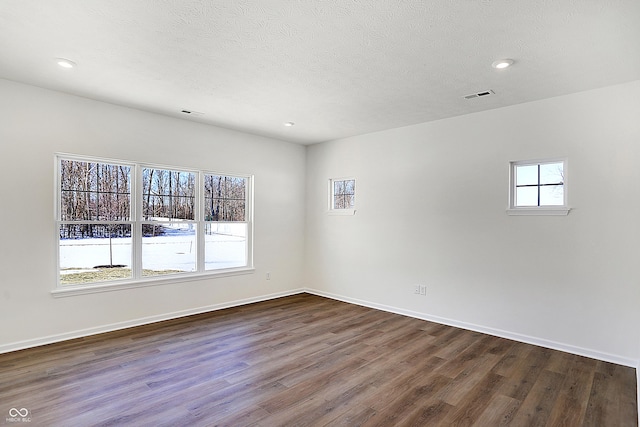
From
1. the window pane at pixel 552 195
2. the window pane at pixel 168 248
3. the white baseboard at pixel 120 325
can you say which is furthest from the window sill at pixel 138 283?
the window pane at pixel 552 195

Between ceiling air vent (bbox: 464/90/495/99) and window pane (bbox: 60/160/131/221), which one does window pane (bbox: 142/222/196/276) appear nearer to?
window pane (bbox: 60/160/131/221)

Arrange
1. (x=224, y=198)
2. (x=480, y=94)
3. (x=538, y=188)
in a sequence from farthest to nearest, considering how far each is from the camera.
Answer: (x=224, y=198) → (x=538, y=188) → (x=480, y=94)

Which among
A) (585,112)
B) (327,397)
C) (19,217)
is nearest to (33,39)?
(19,217)

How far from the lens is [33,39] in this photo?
8.42 ft

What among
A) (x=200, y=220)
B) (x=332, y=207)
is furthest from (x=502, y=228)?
(x=200, y=220)

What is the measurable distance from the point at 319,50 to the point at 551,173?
9.75 feet

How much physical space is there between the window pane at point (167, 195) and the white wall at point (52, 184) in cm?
19

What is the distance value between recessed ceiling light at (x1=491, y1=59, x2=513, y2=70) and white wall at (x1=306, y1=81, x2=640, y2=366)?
118 cm

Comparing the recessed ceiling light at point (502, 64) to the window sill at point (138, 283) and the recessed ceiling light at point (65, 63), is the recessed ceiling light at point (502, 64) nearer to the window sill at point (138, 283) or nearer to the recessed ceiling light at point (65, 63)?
the recessed ceiling light at point (65, 63)

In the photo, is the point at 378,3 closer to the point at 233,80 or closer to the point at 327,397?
the point at 233,80

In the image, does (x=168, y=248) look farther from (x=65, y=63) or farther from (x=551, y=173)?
(x=551, y=173)

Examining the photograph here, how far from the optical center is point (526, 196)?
3959 millimetres

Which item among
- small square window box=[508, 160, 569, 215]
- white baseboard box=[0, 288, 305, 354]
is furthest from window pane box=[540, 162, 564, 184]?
white baseboard box=[0, 288, 305, 354]

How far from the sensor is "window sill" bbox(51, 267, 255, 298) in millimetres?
3768
